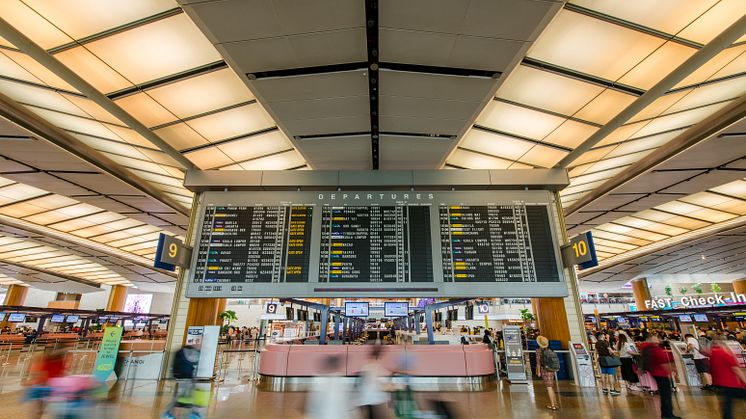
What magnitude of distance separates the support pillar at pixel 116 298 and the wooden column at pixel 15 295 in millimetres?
6715

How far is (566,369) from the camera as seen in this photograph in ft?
28.6

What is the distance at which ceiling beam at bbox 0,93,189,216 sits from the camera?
6437 mm

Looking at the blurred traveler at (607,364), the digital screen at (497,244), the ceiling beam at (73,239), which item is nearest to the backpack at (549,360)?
the digital screen at (497,244)

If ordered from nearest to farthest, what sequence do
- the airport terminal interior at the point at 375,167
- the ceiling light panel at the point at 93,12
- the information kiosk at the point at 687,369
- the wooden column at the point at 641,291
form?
the ceiling light panel at the point at 93,12, the airport terminal interior at the point at 375,167, the information kiosk at the point at 687,369, the wooden column at the point at 641,291

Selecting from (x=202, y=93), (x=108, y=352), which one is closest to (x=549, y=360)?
(x=202, y=93)

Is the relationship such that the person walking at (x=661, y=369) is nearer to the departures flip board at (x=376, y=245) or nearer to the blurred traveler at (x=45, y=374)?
the departures flip board at (x=376, y=245)

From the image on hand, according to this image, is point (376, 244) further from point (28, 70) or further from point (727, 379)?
point (28, 70)

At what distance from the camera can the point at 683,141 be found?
7809mm

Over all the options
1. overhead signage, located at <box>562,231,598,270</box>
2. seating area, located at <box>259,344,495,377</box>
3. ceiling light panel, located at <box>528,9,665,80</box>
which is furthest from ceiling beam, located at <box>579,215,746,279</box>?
ceiling light panel, located at <box>528,9,665,80</box>

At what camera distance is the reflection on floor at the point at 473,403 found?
594 centimetres

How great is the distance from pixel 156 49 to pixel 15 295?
1524 inches

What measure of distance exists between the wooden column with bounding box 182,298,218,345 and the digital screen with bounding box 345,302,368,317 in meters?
5.16

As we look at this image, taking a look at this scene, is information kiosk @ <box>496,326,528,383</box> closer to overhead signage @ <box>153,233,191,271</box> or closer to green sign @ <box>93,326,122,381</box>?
overhead signage @ <box>153,233,191,271</box>

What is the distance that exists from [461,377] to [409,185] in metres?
5.06
